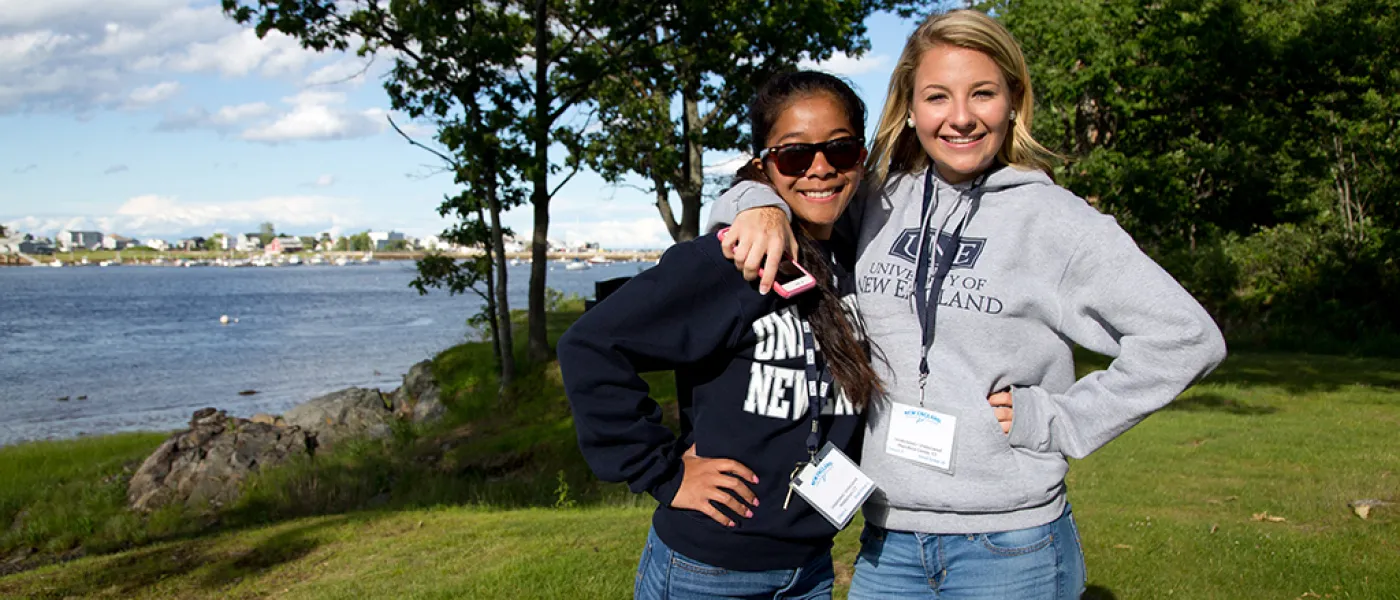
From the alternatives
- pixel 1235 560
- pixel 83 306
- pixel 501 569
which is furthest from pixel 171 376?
pixel 83 306

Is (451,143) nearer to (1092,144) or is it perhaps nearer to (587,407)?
(1092,144)

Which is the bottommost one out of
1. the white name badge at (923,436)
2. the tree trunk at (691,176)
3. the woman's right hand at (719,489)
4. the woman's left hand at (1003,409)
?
the woman's right hand at (719,489)

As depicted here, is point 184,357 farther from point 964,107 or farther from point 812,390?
point 964,107

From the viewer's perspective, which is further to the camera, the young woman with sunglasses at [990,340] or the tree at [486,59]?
the tree at [486,59]

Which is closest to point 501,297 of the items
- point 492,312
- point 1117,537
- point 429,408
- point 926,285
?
point 492,312

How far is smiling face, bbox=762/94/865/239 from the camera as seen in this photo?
103 inches

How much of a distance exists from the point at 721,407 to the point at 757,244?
421 mm

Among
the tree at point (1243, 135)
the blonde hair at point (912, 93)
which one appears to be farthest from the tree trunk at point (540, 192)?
the blonde hair at point (912, 93)

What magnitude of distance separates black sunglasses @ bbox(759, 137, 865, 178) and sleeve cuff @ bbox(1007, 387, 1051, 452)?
735 mm

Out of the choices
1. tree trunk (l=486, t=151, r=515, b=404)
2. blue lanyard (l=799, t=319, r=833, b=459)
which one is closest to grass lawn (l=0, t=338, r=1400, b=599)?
blue lanyard (l=799, t=319, r=833, b=459)

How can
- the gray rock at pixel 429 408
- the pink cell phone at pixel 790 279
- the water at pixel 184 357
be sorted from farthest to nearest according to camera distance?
the water at pixel 184 357 < the gray rock at pixel 429 408 < the pink cell phone at pixel 790 279

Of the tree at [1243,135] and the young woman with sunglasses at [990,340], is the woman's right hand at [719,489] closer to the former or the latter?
the young woman with sunglasses at [990,340]

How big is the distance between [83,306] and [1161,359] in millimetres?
92122

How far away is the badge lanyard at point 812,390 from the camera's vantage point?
95.5 inches
